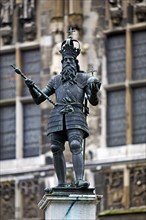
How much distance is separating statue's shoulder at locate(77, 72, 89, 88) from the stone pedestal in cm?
148

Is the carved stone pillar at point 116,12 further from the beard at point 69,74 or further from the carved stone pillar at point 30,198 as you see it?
the beard at point 69,74

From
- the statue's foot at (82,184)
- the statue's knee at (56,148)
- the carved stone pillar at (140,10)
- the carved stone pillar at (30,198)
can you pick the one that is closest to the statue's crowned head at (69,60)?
the statue's knee at (56,148)

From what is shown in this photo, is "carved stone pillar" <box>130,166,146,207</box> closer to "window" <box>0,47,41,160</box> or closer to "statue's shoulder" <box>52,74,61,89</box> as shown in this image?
"window" <box>0,47,41,160</box>

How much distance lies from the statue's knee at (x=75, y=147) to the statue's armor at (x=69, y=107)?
18cm

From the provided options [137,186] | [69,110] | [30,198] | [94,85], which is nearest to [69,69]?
[94,85]

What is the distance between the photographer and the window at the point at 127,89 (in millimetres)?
25562

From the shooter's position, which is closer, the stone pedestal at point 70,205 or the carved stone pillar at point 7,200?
the stone pedestal at point 70,205

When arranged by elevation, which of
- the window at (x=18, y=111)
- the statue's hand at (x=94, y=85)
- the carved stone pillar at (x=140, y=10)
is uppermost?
the carved stone pillar at (x=140, y=10)

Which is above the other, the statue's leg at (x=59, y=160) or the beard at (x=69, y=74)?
the beard at (x=69, y=74)

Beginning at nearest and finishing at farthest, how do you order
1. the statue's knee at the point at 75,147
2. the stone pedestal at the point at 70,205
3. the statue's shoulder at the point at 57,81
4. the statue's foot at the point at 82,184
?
the stone pedestal at the point at 70,205, the statue's foot at the point at 82,184, the statue's knee at the point at 75,147, the statue's shoulder at the point at 57,81

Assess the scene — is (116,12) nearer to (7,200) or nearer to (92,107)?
(92,107)

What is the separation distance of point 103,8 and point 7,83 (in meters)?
2.61

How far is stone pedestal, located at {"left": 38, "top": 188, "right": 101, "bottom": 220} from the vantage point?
15703mm

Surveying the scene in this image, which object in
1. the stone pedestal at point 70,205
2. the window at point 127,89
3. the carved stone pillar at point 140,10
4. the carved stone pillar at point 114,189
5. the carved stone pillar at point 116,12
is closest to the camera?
the stone pedestal at point 70,205
